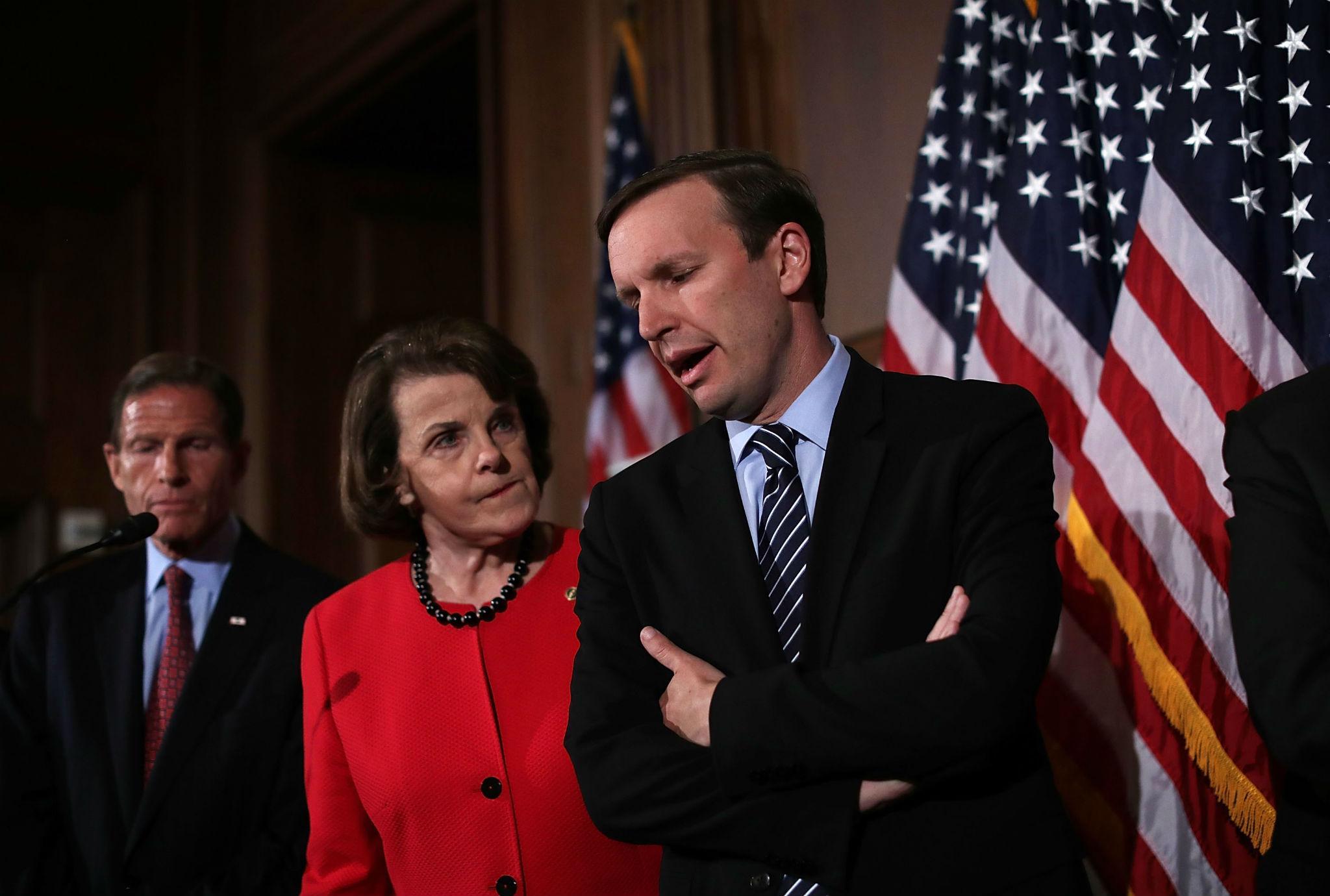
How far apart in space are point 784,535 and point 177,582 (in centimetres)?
166

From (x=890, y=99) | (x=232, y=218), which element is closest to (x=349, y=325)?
(x=232, y=218)

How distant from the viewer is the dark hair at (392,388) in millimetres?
2262

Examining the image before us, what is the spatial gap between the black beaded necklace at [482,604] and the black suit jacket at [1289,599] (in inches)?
45.0

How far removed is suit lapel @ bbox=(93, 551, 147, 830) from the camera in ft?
8.49

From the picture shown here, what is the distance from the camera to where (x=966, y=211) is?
9.38 ft

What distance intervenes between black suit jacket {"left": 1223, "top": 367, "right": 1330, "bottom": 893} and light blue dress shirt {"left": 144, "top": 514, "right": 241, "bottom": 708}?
2.01m

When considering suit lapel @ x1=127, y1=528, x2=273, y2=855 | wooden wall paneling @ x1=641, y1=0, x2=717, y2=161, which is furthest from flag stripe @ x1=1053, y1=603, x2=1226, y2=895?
wooden wall paneling @ x1=641, y1=0, x2=717, y2=161

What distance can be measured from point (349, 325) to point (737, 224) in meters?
5.08

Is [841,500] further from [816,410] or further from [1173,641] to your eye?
[1173,641]

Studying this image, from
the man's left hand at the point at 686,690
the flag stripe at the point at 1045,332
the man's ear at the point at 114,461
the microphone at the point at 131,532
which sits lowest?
the man's left hand at the point at 686,690

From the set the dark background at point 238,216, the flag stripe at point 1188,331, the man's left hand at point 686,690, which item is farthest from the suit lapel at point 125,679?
the dark background at point 238,216

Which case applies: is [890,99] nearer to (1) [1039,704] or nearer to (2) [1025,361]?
(2) [1025,361]

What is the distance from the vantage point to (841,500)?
5.36ft

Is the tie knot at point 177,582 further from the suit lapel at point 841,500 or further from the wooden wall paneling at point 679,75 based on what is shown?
the wooden wall paneling at point 679,75
